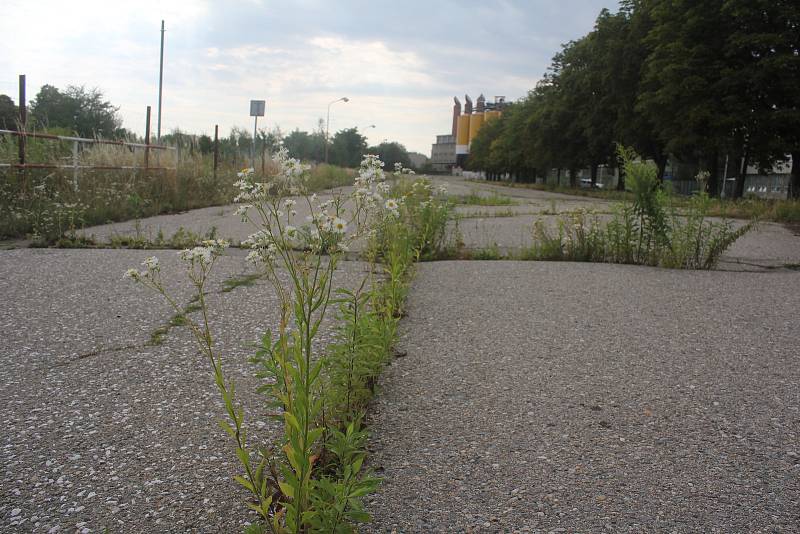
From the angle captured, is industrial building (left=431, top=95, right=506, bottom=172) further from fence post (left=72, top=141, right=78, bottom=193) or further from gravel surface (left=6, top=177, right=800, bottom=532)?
gravel surface (left=6, top=177, right=800, bottom=532)

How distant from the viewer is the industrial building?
432 feet

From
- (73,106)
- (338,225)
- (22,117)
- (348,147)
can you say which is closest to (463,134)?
(348,147)

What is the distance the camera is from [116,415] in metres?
2.70

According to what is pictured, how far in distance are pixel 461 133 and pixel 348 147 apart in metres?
72.1

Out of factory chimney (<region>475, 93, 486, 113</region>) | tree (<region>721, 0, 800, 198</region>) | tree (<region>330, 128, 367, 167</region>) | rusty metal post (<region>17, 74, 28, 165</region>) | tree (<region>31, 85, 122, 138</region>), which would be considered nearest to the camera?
rusty metal post (<region>17, 74, 28, 165</region>)

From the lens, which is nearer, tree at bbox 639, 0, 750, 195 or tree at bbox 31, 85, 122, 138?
tree at bbox 639, 0, 750, 195

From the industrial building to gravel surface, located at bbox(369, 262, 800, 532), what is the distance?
Answer: 106741 mm

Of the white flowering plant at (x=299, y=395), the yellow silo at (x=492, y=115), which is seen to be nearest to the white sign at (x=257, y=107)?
the white flowering plant at (x=299, y=395)

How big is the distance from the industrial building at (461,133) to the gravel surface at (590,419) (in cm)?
10674

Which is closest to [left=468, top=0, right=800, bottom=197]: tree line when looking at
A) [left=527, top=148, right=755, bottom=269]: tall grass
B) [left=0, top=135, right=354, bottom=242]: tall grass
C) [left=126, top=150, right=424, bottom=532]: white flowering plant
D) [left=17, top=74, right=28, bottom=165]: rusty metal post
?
[left=0, top=135, right=354, bottom=242]: tall grass

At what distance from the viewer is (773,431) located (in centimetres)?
275

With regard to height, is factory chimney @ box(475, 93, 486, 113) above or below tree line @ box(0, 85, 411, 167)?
above

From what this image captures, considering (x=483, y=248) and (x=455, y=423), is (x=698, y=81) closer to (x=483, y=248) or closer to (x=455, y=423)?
(x=483, y=248)

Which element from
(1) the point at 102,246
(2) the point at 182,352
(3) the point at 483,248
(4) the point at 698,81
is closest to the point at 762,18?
(4) the point at 698,81
